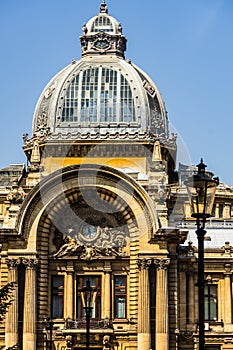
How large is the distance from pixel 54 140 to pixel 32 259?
44.7 ft

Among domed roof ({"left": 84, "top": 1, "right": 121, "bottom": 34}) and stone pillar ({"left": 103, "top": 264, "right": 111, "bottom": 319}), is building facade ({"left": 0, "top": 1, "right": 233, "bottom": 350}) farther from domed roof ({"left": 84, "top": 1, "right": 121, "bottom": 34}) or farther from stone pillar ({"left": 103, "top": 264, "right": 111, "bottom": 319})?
domed roof ({"left": 84, "top": 1, "right": 121, "bottom": 34})

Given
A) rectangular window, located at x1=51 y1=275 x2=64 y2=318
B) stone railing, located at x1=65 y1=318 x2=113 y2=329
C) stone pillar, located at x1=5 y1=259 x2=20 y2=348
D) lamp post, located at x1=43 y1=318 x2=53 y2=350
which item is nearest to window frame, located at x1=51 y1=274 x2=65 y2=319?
rectangular window, located at x1=51 y1=275 x2=64 y2=318

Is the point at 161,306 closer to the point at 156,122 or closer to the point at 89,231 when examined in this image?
the point at 89,231

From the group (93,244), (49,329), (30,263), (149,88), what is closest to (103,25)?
(149,88)

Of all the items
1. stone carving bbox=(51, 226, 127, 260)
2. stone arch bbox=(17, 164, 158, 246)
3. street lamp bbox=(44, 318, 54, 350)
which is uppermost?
stone arch bbox=(17, 164, 158, 246)

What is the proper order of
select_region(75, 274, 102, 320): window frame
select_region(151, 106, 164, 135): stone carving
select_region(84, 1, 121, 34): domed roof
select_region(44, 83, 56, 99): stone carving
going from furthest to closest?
select_region(84, 1, 121, 34): domed roof → select_region(44, 83, 56, 99): stone carving → select_region(151, 106, 164, 135): stone carving → select_region(75, 274, 102, 320): window frame

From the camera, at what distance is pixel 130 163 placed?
70750 mm

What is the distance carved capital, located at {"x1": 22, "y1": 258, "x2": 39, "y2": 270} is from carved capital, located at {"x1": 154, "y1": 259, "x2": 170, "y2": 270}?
24.3 feet

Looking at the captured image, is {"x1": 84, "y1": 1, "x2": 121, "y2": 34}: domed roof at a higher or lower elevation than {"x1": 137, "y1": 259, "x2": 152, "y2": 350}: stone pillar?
higher

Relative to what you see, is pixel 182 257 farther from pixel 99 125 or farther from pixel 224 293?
pixel 99 125

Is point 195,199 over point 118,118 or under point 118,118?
under

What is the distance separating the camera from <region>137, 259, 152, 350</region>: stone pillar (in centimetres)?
6003

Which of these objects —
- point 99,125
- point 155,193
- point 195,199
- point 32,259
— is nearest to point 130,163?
point 99,125

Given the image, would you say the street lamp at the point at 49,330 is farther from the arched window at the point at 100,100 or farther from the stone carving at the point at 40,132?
the arched window at the point at 100,100
